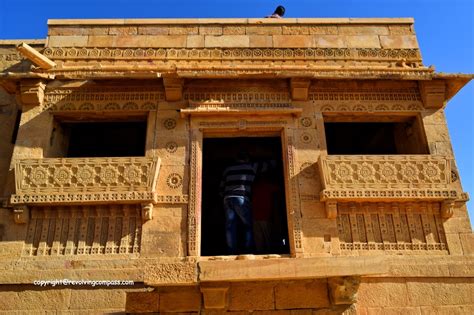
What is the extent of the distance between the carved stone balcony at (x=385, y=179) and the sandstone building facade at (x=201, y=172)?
0.07ft

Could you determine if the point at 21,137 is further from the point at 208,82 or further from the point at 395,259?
the point at 395,259

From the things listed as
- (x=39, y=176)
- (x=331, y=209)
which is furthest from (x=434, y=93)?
(x=39, y=176)

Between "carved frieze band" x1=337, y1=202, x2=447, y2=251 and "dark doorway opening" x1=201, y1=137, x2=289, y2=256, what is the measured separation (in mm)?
1361

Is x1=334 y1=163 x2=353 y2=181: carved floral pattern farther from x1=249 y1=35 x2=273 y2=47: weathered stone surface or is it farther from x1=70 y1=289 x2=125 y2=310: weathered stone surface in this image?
x1=70 y1=289 x2=125 y2=310: weathered stone surface

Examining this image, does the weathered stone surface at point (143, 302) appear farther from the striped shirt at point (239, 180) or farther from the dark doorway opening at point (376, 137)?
the dark doorway opening at point (376, 137)

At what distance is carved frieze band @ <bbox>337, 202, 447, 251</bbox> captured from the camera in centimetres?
550

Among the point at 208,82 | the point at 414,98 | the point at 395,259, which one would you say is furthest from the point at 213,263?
the point at 414,98

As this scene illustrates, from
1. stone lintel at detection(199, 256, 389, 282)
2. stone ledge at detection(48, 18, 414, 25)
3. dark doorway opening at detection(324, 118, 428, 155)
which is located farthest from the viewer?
stone ledge at detection(48, 18, 414, 25)

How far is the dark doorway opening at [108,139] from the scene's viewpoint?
7.70m

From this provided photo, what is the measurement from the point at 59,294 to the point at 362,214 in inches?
159

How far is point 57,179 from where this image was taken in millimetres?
5629

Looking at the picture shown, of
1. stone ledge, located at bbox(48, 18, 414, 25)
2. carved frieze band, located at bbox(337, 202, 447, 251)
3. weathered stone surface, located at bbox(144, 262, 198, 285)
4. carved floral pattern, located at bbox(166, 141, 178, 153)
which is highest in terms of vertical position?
stone ledge, located at bbox(48, 18, 414, 25)

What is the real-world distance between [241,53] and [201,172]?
223 centimetres

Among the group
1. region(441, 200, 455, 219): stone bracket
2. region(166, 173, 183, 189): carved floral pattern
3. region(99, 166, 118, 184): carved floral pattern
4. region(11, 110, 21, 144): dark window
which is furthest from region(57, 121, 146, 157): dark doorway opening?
region(441, 200, 455, 219): stone bracket
